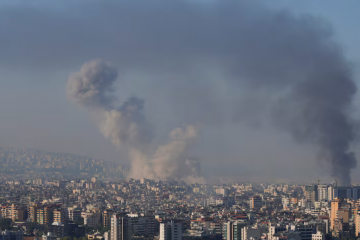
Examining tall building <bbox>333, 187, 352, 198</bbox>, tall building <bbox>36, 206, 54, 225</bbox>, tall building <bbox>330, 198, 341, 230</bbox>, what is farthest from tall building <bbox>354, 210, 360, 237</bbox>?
tall building <bbox>333, 187, 352, 198</bbox>

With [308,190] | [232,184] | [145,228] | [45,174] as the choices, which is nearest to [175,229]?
[145,228]

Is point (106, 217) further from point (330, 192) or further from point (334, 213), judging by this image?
point (330, 192)

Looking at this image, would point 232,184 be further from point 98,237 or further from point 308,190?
point 98,237

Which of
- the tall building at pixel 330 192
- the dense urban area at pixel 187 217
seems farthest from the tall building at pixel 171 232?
the tall building at pixel 330 192

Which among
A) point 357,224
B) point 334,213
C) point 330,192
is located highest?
point 330,192

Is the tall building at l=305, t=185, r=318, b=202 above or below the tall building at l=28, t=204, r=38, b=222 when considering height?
above

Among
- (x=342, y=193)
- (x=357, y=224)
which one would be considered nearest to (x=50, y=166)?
(x=342, y=193)

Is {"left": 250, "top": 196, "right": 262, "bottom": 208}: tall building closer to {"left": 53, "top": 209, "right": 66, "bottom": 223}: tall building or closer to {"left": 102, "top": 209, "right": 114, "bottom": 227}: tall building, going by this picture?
{"left": 102, "top": 209, "right": 114, "bottom": 227}: tall building

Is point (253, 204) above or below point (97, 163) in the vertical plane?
below
